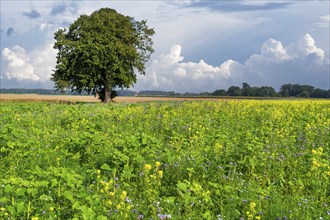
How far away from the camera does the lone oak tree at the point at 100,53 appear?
49.2m

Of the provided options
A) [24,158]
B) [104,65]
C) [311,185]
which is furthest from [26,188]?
[104,65]

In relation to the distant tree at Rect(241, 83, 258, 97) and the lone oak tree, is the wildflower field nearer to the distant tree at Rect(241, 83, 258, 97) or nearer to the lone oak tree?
the lone oak tree

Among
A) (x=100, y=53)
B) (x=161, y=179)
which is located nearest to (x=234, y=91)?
(x=100, y=53)

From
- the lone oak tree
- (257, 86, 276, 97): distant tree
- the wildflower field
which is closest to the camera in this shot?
the wildflower field

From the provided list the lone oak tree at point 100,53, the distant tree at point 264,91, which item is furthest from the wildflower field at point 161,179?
the distant tree at point 264,91

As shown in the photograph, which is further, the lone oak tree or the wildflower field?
the lone oak tree

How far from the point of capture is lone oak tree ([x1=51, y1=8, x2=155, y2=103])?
49156 millimetres

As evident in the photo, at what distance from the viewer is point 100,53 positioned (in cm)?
4909

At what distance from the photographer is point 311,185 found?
7.86 m

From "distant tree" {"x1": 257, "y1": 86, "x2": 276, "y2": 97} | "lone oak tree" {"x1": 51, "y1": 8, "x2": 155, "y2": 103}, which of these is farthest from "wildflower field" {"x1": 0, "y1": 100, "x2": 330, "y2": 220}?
"distant tree" {"x1": 257, "y1": 86, "x2": 276, "y2": 97}

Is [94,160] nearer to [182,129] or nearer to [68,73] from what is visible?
[182,129]

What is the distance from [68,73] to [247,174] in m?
44.5

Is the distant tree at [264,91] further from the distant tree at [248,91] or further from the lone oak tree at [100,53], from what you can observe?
the lone oak tree at [100,53]

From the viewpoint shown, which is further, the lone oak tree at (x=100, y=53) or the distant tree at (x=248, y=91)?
the distant tree at (x=248, y=91)
